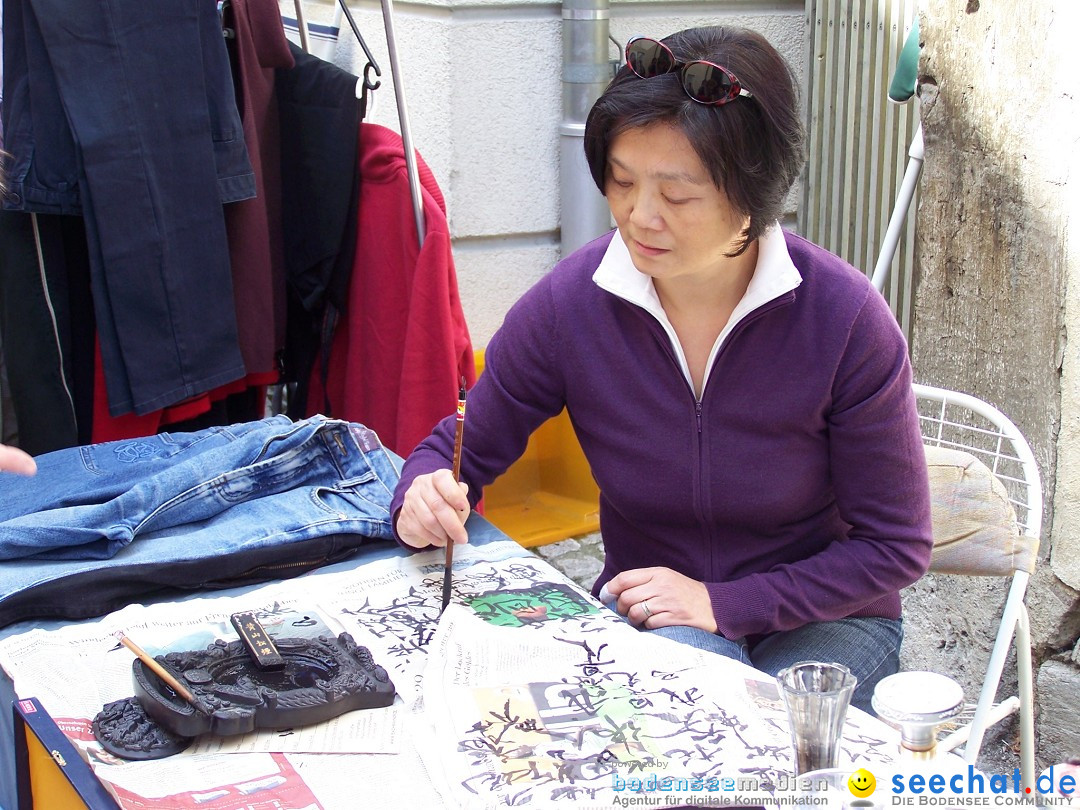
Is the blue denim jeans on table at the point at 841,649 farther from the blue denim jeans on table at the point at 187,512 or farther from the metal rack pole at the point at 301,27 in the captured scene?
the metal rack pole at the point at 301,27

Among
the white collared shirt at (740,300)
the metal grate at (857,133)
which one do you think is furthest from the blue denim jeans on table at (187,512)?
the metal grate at (857,133)

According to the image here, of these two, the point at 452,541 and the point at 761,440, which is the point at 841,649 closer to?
the point at 761,440

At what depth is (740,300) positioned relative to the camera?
5.08 feet

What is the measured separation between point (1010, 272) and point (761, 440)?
114 centimetres

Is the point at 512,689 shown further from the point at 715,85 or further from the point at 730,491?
the point at 715,85

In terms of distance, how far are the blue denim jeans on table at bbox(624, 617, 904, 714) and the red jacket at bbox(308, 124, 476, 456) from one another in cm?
114

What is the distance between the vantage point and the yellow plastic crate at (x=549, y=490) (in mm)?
3660

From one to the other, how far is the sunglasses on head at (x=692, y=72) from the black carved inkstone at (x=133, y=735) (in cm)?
91

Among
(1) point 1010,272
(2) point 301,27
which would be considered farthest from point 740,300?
(2) point 301,27

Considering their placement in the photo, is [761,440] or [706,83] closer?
[706,83]

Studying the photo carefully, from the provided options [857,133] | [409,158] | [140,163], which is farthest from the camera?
[857,133]

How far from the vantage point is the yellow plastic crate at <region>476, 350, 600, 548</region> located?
3.66m

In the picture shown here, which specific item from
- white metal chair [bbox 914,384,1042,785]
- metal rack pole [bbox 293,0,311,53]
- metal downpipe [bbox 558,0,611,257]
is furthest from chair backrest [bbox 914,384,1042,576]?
metal downpipe [bbox 558,0,611,257]

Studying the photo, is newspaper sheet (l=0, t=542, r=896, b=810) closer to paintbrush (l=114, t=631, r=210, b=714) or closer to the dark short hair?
paintbrush (l=114, t=631, r=210, b=714)
